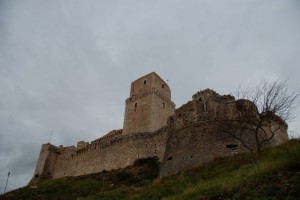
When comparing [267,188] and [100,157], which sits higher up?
[100,157]

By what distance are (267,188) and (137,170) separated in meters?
23.6

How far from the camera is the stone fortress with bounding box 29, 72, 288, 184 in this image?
16.4 meters

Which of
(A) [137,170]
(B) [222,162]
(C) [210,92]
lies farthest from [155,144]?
(B) [222,162]

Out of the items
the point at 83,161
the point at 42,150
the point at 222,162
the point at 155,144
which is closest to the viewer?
the point at 222,162

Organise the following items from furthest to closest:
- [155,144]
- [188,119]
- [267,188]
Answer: [155,144] → [188,119] → [267,188]

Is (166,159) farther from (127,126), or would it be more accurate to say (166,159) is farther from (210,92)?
(127,126)

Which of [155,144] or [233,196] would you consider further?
[155,144]

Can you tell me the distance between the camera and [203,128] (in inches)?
673

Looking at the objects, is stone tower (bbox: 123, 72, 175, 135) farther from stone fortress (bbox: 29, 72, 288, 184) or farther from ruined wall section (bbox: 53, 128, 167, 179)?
ruined wall section (bbox: 53, 128, 167, 179)

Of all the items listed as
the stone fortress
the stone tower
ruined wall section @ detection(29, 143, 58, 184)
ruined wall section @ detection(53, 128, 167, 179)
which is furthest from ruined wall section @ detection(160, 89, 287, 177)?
ruined wall section @ detection(29, 143, 58, 184)

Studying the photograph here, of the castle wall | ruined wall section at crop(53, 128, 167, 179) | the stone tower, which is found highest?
the stone tower

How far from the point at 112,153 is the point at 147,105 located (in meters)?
9.32

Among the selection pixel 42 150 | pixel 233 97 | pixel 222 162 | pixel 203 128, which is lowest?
pixel 222 162

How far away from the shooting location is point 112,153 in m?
37.8
